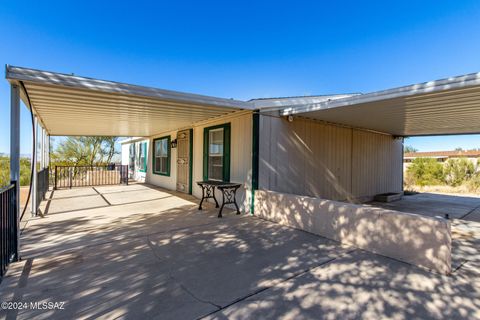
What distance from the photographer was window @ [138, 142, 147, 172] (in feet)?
40.9

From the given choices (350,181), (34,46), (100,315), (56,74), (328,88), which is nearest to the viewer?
(100,315)

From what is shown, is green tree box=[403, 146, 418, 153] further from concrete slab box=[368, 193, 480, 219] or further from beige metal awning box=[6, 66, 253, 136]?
Result: beige metal awning box=[6, 66, 253, 136]

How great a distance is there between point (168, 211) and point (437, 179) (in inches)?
564

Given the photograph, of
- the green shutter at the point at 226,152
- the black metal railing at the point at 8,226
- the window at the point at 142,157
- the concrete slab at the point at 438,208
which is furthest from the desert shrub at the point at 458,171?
the black metal railing at the point at 8,226

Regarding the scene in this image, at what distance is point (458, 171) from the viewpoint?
12156 millimetres

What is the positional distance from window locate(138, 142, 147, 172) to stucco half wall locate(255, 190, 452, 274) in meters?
9.64

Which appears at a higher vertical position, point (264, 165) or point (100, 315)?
point (264, 165)

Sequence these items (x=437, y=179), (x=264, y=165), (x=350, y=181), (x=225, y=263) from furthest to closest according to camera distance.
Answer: (x=437, y=179), (x=350, y=181), (x=264, y=165), (x=225, y=263)

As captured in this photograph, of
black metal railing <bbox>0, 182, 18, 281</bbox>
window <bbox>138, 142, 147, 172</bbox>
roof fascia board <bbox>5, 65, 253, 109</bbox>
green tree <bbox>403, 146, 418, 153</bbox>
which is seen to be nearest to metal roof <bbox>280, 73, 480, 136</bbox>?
roof fascia board <bbox>5, 65, 253, 109</bbox>

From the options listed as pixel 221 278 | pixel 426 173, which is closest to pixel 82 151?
pixel 221 278

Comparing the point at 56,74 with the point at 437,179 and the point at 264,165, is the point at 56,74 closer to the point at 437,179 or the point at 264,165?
the point at 264,165


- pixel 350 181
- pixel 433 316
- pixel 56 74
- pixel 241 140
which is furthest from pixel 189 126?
pixel 433 316

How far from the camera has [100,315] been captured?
190cm

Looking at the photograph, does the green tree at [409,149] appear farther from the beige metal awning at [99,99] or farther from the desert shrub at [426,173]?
the beige metal awning at [99,99]
